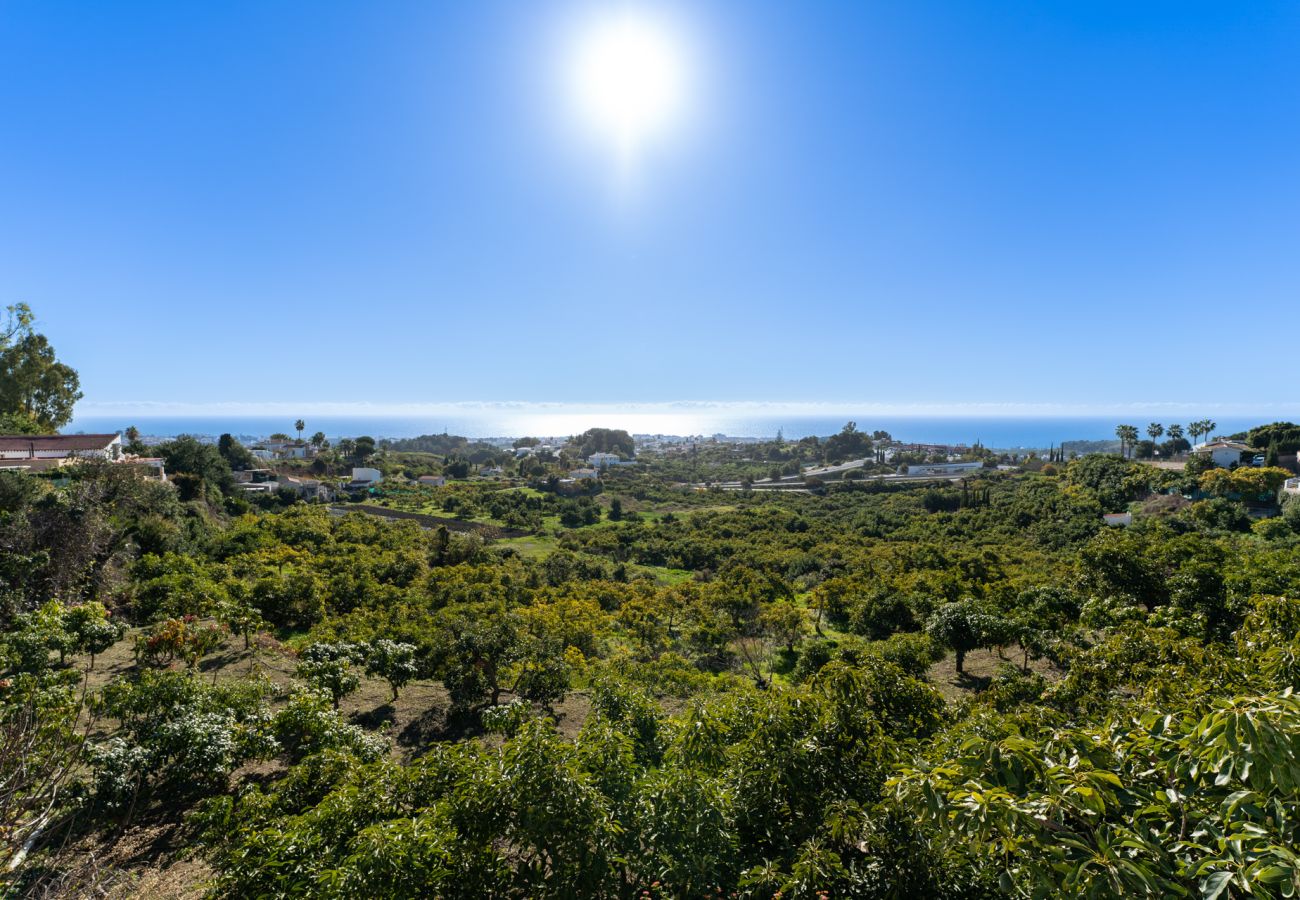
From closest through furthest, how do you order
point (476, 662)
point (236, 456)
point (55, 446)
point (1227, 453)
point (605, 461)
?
point (476, 662) → point (55, 446) → point (1227, 453) → point (236, 456) → point (605, 461)

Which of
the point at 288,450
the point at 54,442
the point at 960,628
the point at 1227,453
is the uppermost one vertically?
the point at 54,442

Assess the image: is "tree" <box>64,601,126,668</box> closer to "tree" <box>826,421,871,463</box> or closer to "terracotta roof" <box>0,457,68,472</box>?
"terracotta roof" <box>0,457,68,472</box>

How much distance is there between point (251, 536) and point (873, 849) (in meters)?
29.8

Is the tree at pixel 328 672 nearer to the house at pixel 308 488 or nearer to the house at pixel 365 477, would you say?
the house at pixel 308 488

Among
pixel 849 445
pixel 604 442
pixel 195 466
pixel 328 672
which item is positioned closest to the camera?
pixel 328 672

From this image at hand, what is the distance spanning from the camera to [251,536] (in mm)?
25141

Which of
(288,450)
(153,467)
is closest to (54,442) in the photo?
(153,467)

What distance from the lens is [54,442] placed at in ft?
94.0

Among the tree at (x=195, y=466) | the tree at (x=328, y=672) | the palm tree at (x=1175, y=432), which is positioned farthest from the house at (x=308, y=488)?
the palm tree at (x=1175, y=432)

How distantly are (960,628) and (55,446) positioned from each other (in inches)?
1731

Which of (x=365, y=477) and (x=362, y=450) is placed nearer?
(x=365, y=477)

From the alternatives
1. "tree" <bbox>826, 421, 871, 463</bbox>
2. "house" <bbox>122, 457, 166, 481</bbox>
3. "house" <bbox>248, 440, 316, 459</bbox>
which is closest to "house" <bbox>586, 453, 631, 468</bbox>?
"tree" <bbox>826, 421, 871, 463</bbox>

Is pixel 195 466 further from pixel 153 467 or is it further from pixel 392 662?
pixel 392 662

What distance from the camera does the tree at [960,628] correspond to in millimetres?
14539
